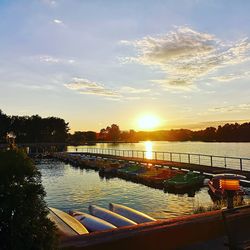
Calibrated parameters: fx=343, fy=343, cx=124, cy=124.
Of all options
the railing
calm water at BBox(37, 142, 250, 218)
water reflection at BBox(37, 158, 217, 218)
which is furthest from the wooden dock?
the railing

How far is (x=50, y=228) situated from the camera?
362 centimetres

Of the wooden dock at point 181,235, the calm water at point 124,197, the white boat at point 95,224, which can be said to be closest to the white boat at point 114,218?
the white boat at point 95,224

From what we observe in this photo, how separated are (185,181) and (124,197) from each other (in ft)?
18.5

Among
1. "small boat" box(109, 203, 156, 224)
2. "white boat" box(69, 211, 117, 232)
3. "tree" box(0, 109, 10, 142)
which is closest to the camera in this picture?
"white boat" box(69, 211, 117, 232)

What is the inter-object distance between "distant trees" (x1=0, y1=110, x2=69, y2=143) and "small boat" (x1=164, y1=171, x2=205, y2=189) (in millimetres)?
107043

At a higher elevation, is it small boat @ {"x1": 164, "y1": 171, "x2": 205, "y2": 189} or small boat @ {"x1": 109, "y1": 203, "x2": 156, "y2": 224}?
small boat @ {"x1": 109, "y1": 203, "x2": 156, "y2": 224}

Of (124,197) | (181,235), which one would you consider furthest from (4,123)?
(181,235)

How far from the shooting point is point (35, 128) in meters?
139

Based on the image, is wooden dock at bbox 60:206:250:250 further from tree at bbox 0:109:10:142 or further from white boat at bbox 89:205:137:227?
tree at bbox 0:109:10:142

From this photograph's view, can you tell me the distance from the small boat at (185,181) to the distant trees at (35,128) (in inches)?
4214

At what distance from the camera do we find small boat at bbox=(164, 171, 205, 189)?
28406mm

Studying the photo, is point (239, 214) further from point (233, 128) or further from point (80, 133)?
point (80, 133)

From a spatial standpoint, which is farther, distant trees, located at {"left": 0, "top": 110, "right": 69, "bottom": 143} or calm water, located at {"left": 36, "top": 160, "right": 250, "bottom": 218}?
distant trees, located at {"left": 0, "top": 110, "right": 69, "bottom": 143}

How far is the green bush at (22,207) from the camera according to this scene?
10.8 ft
